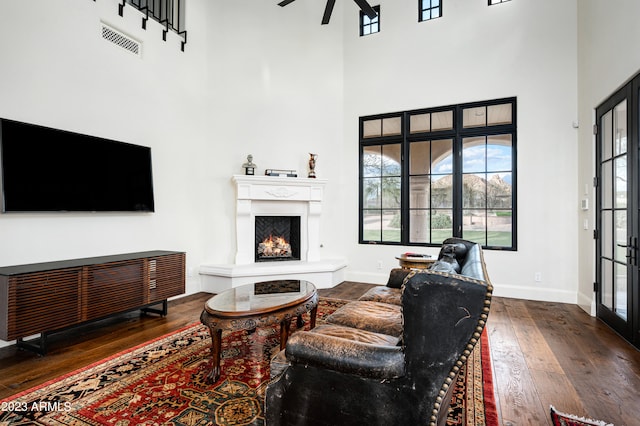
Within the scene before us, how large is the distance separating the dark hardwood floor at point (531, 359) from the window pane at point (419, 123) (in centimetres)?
288

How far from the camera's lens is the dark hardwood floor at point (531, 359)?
2014 mm

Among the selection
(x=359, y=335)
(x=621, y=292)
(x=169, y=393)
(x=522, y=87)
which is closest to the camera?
(x=359, y=335)

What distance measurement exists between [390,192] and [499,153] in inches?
66.8

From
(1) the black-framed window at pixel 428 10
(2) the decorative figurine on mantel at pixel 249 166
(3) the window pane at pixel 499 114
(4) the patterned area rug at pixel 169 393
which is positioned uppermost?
(1) the black-framed window at pixel 428 10

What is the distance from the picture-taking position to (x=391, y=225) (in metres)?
5.46

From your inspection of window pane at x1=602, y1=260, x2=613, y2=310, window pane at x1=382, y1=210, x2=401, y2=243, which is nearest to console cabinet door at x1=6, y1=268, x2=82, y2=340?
window pane at x1=382, y1=210, x2=401, y2=243

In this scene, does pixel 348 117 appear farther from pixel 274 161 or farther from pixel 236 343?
pixel 236 343

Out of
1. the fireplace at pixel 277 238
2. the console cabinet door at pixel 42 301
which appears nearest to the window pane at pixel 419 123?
the fireplace at pixel 277 238

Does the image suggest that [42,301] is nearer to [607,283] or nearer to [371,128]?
[371,128]

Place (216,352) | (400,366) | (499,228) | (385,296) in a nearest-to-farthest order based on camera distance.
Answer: (400,366) → (216,352) → (385,296) → (499,228)

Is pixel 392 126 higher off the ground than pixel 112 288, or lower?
higher

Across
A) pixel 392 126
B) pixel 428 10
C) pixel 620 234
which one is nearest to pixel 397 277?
pixel 620 234

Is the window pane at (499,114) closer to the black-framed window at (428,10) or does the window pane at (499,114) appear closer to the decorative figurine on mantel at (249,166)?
the black-framed window at (428,10)

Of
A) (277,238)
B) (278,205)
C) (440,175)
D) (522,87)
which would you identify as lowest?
(277,238)
